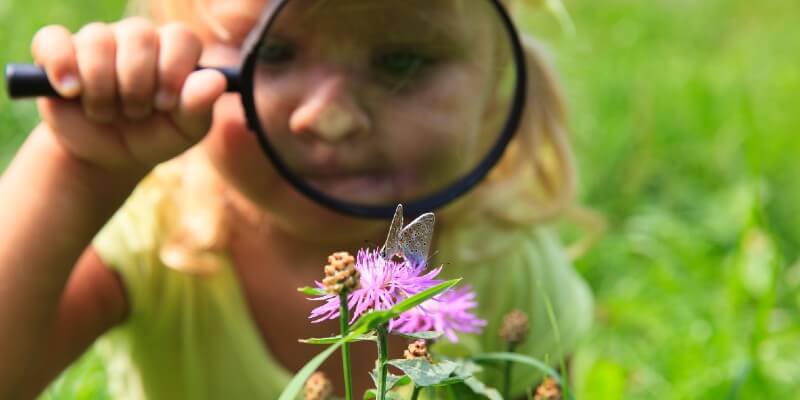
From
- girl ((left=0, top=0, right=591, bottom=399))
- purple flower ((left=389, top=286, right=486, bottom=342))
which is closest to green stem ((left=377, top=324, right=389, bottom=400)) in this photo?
purple flower ((left=389, top=286, right=486, bottom=342))

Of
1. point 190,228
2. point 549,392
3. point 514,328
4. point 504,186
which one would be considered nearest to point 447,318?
point 514,328

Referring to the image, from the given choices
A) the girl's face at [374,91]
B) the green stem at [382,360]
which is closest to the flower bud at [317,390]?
the green stem at [382,360]

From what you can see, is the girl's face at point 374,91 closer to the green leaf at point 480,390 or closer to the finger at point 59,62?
the finger at point 59,62

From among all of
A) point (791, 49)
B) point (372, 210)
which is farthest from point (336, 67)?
point (791, 49)

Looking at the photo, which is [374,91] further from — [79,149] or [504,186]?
[504,186]

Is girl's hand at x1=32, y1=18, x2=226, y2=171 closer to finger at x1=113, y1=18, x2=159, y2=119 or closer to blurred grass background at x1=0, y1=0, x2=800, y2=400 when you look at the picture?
finger at x1=113, y1=18, x2=159, y2=119
